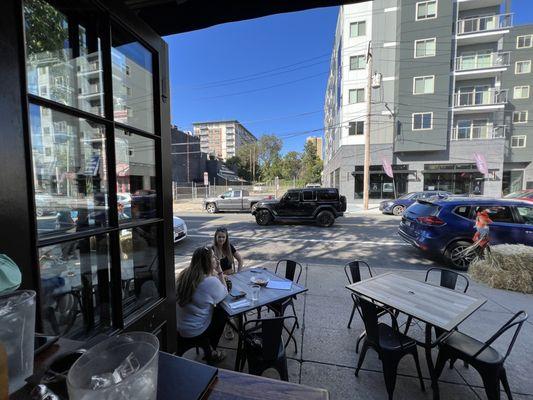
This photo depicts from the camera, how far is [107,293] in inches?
71.7

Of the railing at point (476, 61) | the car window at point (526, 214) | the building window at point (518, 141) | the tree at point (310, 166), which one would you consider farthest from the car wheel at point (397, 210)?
the tree at point (310, 166)

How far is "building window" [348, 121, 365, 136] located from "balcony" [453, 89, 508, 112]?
6653 millimetres

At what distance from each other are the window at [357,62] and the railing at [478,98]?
7.28 m

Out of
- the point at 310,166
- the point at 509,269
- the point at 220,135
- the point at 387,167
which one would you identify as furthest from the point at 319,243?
the point at 220,135

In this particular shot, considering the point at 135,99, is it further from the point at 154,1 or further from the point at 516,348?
the point at 516,348

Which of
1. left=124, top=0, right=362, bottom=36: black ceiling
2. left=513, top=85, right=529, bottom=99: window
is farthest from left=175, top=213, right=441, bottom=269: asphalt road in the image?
left=513, top=85, right=529, bottom=99: window

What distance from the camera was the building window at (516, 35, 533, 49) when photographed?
22.0m

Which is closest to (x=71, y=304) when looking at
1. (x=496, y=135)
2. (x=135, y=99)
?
(x=135, y=99)

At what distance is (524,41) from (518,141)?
891cm

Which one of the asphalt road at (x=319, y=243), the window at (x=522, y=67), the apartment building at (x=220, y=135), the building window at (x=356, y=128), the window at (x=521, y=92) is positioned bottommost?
the asphalt road at (x=319, y=243)

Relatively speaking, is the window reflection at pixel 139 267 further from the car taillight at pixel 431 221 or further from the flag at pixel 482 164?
the flag at pixel 482 164

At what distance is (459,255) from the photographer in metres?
5.62

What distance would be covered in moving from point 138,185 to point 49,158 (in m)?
0.74

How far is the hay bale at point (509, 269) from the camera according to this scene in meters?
4.45
